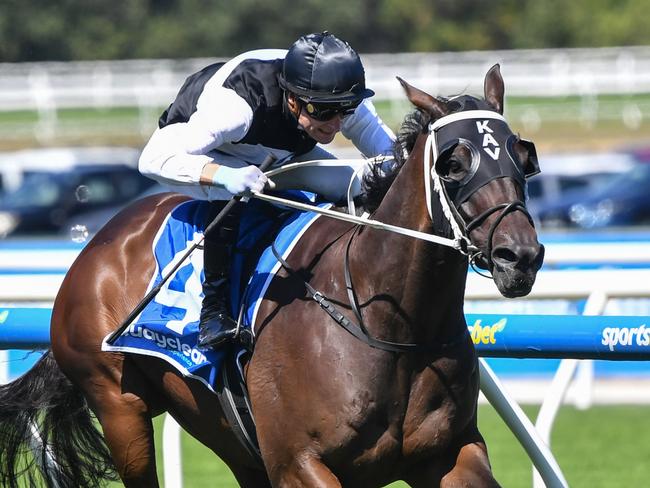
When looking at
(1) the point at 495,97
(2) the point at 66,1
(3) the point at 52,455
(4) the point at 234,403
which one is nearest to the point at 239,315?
(4) the point at 234,403

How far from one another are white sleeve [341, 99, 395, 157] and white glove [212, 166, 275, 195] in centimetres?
68

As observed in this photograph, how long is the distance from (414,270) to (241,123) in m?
0.73

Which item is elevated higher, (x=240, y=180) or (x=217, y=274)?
(x=240, y=180)

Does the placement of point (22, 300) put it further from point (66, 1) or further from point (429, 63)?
point (66, 1)

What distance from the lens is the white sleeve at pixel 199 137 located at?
395cm

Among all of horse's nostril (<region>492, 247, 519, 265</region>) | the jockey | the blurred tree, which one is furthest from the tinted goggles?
the blurred tree

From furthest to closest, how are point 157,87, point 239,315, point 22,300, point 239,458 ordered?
point 157,87 < point 22,300 < point 239,458 < point 239,315

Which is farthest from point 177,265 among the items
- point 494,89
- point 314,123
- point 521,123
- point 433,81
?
point 521,123

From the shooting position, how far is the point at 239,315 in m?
4.05

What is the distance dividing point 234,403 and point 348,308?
53cm

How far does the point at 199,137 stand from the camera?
3955 millimetres

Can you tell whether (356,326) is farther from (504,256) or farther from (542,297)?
(542,297)

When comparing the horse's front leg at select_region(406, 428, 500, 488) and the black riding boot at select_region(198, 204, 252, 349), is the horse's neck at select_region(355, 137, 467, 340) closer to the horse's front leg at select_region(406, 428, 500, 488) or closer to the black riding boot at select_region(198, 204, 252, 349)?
the horse's front leg at select_region(406, 428, 500, 488)

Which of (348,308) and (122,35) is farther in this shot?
(122,35)
